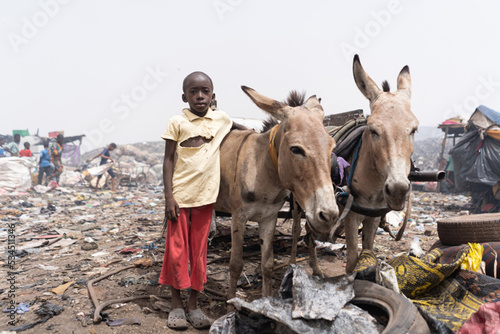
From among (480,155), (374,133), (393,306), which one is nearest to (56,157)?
(374,133)

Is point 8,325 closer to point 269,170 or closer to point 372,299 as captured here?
point 269,170

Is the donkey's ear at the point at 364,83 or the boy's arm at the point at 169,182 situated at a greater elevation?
the donkey's ear at the point at 364,83

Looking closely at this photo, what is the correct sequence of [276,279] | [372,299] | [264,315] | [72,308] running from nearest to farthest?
[264,315] < [372,299] < [72,308] < [276,279]

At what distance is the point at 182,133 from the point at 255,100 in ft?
2.50

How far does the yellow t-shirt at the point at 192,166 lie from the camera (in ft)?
8.84

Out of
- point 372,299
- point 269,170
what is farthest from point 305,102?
point 372,299

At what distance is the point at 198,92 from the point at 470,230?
10.8ft

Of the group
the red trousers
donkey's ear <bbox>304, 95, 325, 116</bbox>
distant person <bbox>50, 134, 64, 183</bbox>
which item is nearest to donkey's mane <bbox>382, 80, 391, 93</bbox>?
donkey's ear <bbox>304, 95, 325, 116</bbox>

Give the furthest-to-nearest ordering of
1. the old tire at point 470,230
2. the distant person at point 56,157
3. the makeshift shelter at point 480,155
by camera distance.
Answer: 1. the distant person at point 56,157
2. the makeshift shelter at point 480,155
3. the old tire at point 470,230

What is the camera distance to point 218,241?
523cm

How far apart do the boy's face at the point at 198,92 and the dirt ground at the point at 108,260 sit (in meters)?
2.09

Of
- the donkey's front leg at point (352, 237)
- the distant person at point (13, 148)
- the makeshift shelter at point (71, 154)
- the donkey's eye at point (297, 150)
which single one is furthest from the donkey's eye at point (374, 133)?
the makeshift shelter at point (71, 154)

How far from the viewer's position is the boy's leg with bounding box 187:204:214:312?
2816mm

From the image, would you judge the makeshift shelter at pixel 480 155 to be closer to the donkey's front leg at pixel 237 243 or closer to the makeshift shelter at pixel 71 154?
the donkey's front leg at pixel 237 243
